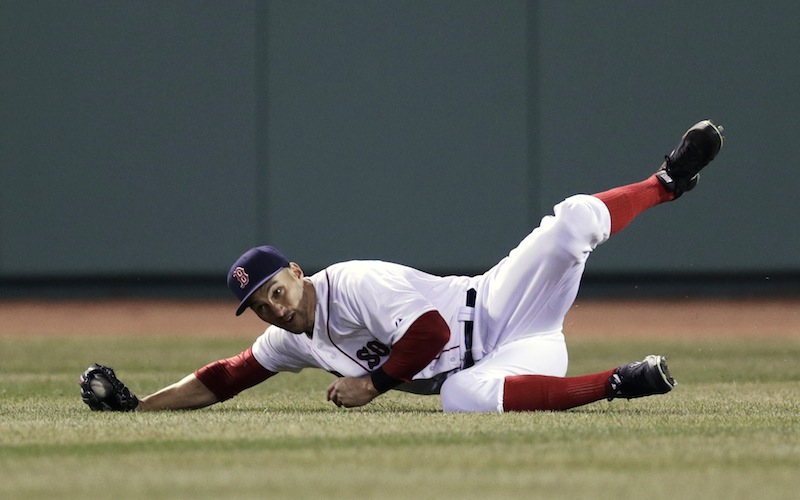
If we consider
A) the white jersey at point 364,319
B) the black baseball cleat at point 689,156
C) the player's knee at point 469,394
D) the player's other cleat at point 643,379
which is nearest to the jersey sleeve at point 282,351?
the white jersey at point 364,319

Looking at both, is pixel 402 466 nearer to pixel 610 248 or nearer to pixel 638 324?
pixel 638 324

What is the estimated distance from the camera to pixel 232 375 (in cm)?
481

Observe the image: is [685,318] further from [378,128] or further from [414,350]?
[414,350]

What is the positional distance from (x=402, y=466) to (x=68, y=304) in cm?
1001

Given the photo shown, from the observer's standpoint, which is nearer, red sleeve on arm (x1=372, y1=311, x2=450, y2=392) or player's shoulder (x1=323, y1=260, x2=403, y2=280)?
red sleeve on arm (x1=372, y1=311, x2=450, y2=392)

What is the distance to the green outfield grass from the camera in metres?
2.76

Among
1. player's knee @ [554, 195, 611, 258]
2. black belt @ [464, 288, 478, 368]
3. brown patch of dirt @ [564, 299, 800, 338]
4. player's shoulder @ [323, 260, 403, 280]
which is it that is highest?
player's knee @ [554, 195, 611, 258]

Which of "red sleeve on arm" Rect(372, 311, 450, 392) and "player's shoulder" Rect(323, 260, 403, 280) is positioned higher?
"player's shoulder" Rect(323, 260, 403, 280)

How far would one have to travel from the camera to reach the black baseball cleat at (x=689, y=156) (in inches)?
202

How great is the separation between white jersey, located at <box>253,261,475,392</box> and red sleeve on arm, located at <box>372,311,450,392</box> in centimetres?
3

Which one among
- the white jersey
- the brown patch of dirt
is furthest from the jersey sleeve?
the brown patch of dirt

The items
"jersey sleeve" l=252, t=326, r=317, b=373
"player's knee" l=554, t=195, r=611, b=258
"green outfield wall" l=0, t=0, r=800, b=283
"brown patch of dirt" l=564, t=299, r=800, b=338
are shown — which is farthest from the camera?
"green outfield wall" l=0, t=0, r=800, b=283

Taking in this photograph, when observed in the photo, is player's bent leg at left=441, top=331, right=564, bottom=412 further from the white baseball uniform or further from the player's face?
the player's face

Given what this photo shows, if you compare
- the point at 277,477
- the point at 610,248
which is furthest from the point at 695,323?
the point at 277,477
